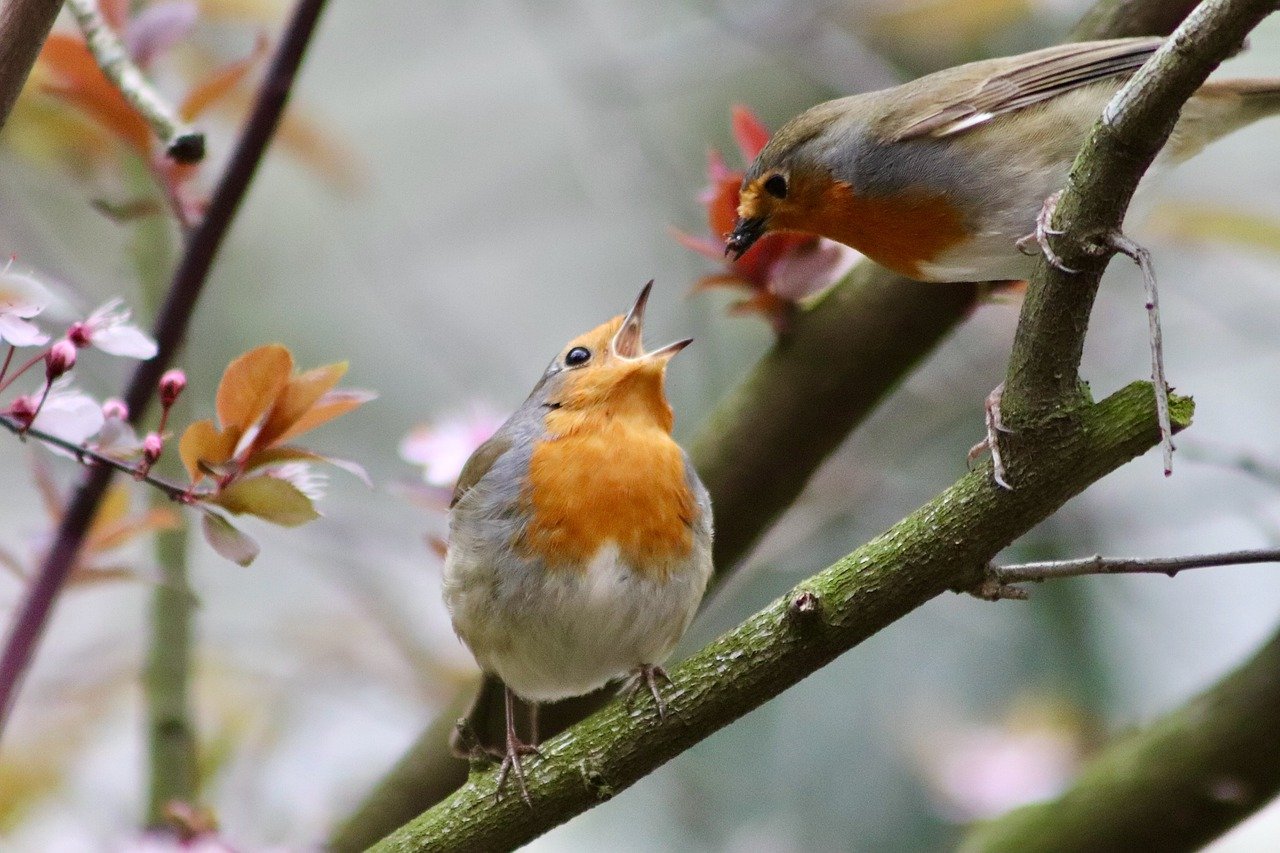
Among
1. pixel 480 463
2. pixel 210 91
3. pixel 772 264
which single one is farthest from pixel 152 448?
pixel 772 264

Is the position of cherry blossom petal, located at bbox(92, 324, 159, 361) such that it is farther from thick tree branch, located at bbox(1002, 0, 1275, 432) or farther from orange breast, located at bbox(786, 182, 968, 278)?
orange breast, located at bbox(786, 182, 968, 278)

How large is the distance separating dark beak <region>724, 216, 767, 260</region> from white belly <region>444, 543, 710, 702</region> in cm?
50

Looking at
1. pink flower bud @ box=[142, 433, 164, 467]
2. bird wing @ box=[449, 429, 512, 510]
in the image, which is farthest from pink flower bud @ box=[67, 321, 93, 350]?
bird wing @ box=[449, 429, 512, 510]

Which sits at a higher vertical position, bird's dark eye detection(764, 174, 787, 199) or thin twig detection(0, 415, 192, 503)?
thin twig detection(0, 415, 192, 503)

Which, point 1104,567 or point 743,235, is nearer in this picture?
point 1104,567

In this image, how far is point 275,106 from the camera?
5.88 feet

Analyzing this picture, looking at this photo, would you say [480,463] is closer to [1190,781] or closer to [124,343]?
[124,343]

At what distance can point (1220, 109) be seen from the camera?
2.29 metres

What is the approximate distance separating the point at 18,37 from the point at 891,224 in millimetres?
1376

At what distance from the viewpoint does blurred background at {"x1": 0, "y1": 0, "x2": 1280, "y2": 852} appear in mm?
3082

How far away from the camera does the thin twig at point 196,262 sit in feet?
5.45

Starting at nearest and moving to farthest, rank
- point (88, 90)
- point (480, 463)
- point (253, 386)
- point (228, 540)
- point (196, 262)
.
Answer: point (228, 540)
point (253, 386)
point (196, 262)
point (88, 90)
point (480, 463)

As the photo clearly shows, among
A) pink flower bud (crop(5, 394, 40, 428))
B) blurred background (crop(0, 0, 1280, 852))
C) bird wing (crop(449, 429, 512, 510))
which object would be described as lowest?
blurred background (crop(0, 0, 1280, 852))

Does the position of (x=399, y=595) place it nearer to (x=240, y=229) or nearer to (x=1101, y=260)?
(x=240, y=229)
